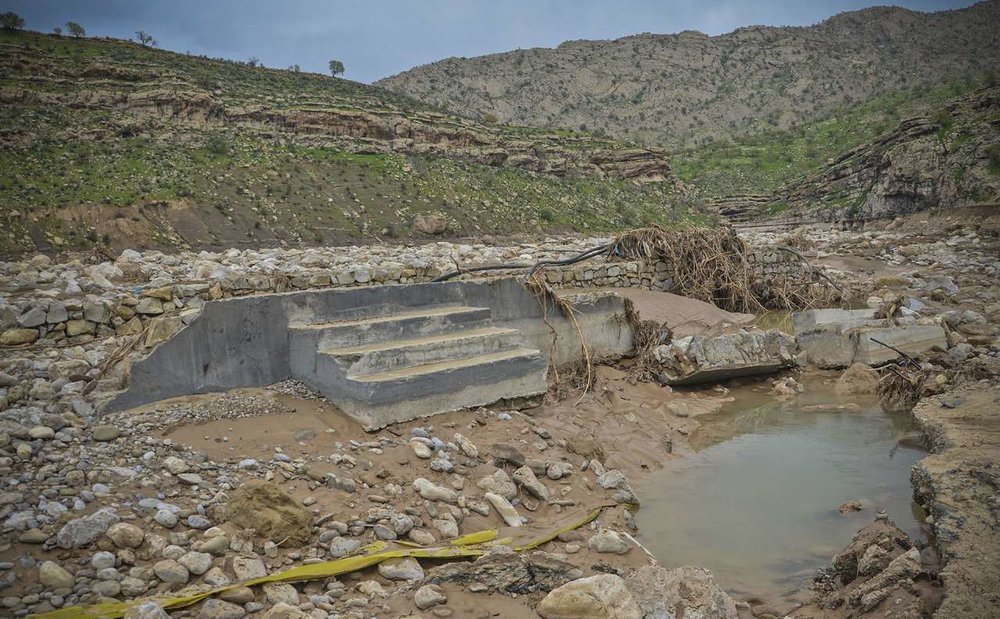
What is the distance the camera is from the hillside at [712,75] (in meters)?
75.9

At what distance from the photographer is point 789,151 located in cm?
5869

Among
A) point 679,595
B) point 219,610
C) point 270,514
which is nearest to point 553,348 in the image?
point 270,514

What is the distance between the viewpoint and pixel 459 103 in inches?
3410

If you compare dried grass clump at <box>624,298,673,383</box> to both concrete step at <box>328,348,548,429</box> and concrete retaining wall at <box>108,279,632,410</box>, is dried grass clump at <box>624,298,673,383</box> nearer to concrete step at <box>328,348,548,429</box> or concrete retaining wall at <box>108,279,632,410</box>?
concrete retaining wall at <box>108,279,632,410</box>

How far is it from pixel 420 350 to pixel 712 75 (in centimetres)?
9550

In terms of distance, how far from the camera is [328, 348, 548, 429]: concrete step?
18.6 feet

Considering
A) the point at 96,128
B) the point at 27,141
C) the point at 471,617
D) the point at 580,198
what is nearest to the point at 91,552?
the point at 471,617

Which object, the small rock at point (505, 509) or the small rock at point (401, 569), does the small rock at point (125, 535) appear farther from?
the small rock at point (505, 509)

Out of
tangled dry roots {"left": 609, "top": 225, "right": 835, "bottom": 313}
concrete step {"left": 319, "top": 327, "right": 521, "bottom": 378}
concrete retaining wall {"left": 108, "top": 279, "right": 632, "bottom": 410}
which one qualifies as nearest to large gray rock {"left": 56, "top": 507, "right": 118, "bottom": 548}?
concrete retaining wall {"left": 108, "top": 279, "right": 632, "bottom": 410}

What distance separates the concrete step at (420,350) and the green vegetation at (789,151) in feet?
158

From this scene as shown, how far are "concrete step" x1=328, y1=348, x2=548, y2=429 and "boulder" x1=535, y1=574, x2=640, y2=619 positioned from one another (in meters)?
2.62

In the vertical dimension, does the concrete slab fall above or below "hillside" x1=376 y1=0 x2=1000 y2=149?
below

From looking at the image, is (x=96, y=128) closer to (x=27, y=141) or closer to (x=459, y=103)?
(x=27, y=141)

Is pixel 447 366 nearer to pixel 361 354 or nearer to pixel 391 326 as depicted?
pixel 391 326
